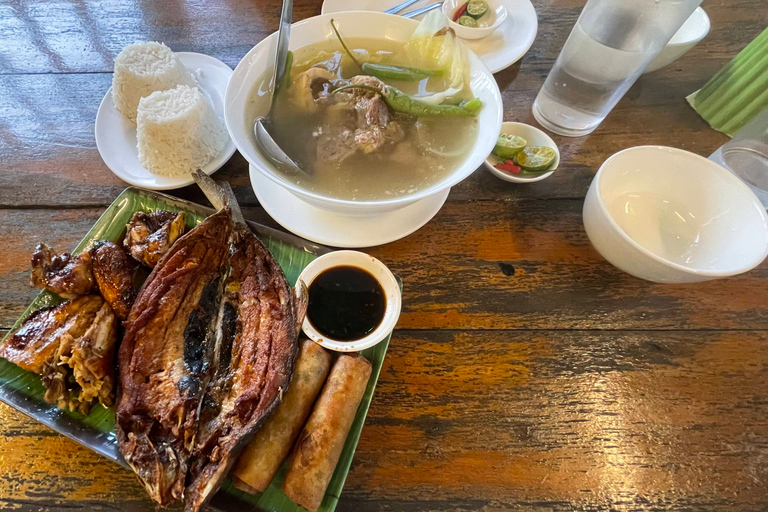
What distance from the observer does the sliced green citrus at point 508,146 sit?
1.52m

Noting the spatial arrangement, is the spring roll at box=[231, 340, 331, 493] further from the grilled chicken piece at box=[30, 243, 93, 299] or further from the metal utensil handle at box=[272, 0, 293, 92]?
the metal utensil handle at box=[272, 0, 293, 92]

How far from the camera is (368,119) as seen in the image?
1.47 metres

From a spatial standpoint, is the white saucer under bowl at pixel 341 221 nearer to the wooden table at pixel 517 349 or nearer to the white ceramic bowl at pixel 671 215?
the wooden table at pixel 517 349

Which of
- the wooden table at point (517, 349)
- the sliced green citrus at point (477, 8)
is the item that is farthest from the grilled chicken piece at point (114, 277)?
the sliced green citrus at point (477, 8)

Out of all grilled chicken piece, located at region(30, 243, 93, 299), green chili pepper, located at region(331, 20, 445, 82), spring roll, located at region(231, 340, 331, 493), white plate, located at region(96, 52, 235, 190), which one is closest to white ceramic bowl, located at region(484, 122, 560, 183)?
green chili pepper, located at region(331, 20, 445, 82)

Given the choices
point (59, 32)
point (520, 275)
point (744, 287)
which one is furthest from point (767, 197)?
point (59, 32)

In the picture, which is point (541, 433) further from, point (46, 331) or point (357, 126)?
point (46, 331)

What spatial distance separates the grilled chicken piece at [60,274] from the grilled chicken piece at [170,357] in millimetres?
195

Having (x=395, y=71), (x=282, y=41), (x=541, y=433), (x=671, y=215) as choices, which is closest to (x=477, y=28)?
(x=395, y=71)

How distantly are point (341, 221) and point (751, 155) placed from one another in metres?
1.58

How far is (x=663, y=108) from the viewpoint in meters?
1.76

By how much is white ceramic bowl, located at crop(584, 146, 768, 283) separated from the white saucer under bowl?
1.85 feet

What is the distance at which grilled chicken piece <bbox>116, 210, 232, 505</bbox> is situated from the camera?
39.8 inches

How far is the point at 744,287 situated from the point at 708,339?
264 mm
